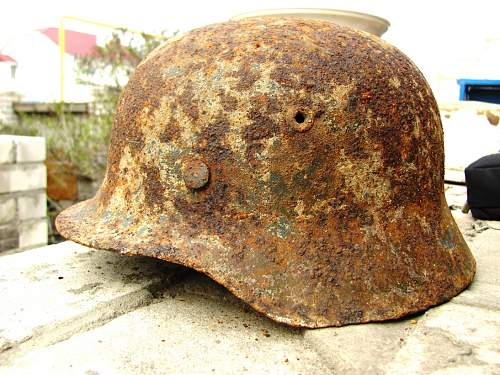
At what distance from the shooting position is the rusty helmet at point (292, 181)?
1523 millimetres

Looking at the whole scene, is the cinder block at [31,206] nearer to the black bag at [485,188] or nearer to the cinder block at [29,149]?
the cinder block at [29,149]

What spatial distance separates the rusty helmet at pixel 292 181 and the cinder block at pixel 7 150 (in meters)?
3.21

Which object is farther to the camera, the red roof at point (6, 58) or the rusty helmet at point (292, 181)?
the red roof at point (6, 58)

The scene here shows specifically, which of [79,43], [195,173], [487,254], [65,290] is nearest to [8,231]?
[65,290]

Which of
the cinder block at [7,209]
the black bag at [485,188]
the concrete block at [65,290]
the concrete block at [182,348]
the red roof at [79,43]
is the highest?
the red roof at [79,43]

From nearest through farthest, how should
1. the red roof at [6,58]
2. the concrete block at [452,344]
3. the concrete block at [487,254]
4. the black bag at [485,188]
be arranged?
the concrete block at [452,344], the concrete block at [487,254], the black bag at [485,188], the red roof at [6,58]

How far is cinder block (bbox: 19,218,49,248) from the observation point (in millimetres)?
4898

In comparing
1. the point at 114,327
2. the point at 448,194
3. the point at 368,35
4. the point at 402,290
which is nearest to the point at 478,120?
the point at 448,194

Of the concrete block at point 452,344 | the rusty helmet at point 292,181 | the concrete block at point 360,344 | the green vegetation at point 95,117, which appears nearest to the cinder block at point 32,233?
the green vegetation at point 95,117

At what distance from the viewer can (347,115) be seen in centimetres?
159

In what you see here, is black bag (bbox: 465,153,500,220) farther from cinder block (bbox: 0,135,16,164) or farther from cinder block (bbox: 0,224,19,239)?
cinder block (bbox: 0,224,19,239)

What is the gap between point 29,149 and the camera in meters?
4.79

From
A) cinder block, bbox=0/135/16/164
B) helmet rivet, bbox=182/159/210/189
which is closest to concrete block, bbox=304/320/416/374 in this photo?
helmet rivet, bbox=182/159/210/189

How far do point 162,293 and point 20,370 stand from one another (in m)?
0.59
